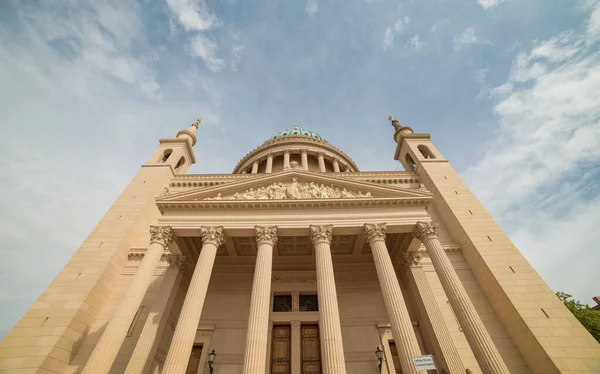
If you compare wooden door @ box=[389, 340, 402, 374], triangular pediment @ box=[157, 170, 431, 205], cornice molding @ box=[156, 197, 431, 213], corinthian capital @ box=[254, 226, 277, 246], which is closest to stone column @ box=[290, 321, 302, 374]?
wooden door @ box=[389, 340, 402, 374]

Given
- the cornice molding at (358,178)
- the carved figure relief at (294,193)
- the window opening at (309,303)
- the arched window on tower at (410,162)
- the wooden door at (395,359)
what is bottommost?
the wooden door at (395,359)

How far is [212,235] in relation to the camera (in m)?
16.0

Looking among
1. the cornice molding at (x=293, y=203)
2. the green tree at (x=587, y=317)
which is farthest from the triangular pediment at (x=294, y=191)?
the green tree at (x=587, y=317)

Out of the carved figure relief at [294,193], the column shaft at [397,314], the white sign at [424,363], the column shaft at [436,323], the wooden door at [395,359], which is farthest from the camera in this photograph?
the carved figure relief at [294,193]

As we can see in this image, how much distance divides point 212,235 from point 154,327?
5432mm

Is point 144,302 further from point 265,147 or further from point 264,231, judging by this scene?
point 265,147

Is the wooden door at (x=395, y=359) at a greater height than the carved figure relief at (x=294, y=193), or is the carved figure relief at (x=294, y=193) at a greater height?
the carved figure relief at (x=294, y=193)

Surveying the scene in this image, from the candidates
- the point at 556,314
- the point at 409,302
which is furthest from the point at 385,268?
the point at 556,314

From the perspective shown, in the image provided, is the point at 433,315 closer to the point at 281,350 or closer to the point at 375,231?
the point at 375,231

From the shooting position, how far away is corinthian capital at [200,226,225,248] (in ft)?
52.3

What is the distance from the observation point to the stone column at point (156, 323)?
41.6ft

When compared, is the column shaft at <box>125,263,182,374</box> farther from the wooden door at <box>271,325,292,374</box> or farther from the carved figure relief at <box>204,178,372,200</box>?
the wooden door at <box>271,325,292,374</box>

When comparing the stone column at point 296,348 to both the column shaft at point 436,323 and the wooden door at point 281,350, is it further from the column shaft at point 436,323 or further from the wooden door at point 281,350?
the column shaft at point 436,323

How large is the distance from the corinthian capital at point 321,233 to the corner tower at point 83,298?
42.1 ft
